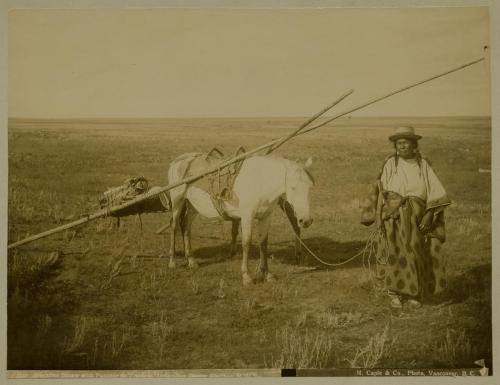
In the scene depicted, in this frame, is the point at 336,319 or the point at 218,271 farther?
the point at 218,271

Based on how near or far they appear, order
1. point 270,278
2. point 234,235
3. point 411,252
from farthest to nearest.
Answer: point 234,235 → point 270,278 → point 411,252

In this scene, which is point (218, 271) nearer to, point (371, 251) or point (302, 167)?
point (302, 167)

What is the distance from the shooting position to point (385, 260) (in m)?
4.68

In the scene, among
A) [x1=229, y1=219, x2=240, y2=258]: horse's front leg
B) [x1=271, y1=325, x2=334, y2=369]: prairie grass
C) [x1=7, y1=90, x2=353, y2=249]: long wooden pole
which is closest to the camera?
[x1=271, y1=325, x2=334, y2=369]: prairie grass

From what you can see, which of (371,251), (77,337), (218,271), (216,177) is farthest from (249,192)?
(77,337)

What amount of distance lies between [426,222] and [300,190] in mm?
977

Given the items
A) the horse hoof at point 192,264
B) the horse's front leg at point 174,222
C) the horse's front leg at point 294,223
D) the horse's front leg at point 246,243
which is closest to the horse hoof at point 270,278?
the horse's front leg at point 246,243

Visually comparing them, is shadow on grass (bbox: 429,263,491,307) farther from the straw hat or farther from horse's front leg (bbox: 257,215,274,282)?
horse's front leg (bbox: 257,215,274,282)

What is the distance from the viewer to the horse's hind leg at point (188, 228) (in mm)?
4750

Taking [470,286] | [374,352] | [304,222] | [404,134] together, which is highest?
[404,134]

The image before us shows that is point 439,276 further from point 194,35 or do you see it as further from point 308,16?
point 194,35

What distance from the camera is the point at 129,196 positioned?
15.7 feet

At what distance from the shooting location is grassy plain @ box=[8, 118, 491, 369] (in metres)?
4.61

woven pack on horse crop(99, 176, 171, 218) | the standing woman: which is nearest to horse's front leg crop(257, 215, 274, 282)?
woven pack on horse crop(99, 176, 171, 218)
